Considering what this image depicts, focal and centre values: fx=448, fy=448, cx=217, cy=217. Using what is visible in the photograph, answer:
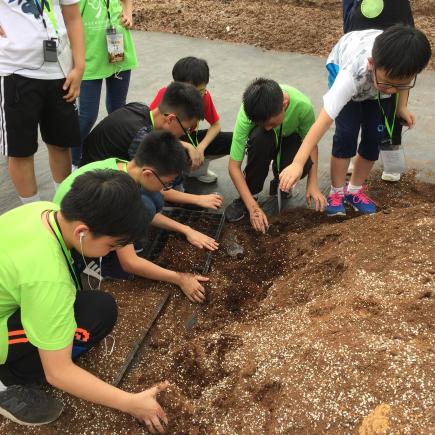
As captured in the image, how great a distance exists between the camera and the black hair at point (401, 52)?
6.51ft

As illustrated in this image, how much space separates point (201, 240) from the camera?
245 centimetres

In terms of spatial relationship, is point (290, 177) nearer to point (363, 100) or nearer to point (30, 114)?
point (363, 100)

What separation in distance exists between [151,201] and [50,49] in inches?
34.2

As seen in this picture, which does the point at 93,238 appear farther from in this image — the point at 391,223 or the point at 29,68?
the point at 391,223

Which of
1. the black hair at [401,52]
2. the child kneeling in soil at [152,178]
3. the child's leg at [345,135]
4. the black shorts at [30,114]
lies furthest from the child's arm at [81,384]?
the child's leg at [345,135]

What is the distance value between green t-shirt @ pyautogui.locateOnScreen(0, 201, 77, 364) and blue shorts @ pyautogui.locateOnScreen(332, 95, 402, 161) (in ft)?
6.05

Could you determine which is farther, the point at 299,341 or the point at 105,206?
the point at 299,341

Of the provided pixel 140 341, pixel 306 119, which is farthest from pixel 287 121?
pixel 140 341

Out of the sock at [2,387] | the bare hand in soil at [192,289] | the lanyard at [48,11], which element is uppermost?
the lanyard at [48,11]

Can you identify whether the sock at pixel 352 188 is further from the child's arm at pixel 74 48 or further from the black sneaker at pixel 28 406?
the black sneaker at pixel 28 406

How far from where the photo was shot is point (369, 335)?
5.13ft

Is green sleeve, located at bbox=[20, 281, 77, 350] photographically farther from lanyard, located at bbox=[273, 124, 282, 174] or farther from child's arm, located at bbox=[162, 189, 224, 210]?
lanyard, located at bbox=[273, 124, 282, 174]

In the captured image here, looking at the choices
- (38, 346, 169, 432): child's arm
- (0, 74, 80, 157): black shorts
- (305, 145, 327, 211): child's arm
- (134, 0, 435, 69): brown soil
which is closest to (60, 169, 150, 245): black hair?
(38, 346, 169, 432): child's arm

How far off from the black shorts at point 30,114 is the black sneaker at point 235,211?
103 cm
